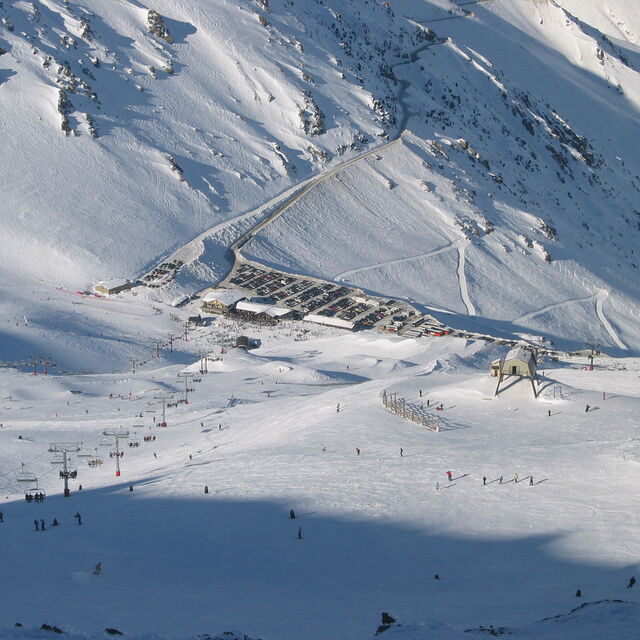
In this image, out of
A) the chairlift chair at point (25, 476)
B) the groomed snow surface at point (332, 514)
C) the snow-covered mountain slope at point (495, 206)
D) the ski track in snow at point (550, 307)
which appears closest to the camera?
the groomed snow surface at point (332, 514)

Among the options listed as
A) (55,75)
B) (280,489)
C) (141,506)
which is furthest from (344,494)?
(55,75)

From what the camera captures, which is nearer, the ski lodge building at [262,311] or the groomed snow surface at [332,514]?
the groomed snow surface at [332,514]

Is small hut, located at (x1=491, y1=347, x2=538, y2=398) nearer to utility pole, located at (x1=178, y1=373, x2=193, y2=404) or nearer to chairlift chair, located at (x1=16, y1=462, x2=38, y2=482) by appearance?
utility pole, located at (x1=178, y1=373, x2=193, y2=404)

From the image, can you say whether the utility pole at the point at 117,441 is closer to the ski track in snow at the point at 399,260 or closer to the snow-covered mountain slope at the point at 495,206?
the snow-covered mountain slope at the point at 495,206

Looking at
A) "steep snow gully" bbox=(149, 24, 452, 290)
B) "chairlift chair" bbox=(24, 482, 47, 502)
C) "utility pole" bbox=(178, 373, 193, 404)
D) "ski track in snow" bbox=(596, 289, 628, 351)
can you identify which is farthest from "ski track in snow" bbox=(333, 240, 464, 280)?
"chairlift chair" bbox=(24, 482, 47, 502)

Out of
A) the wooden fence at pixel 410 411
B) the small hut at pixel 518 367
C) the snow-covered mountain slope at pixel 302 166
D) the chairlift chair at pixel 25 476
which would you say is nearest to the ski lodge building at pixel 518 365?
the small hut at pixel 518 367

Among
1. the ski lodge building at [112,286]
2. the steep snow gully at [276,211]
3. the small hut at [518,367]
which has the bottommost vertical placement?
the ski lodge building at [112,286]

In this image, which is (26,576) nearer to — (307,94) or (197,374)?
(197,374)

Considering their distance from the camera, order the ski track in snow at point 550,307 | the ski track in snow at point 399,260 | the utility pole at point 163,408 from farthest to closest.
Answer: the ski track in snow at point 399,260 < the ski track in snow at point 550,307 < the utility pole at point 163,408
